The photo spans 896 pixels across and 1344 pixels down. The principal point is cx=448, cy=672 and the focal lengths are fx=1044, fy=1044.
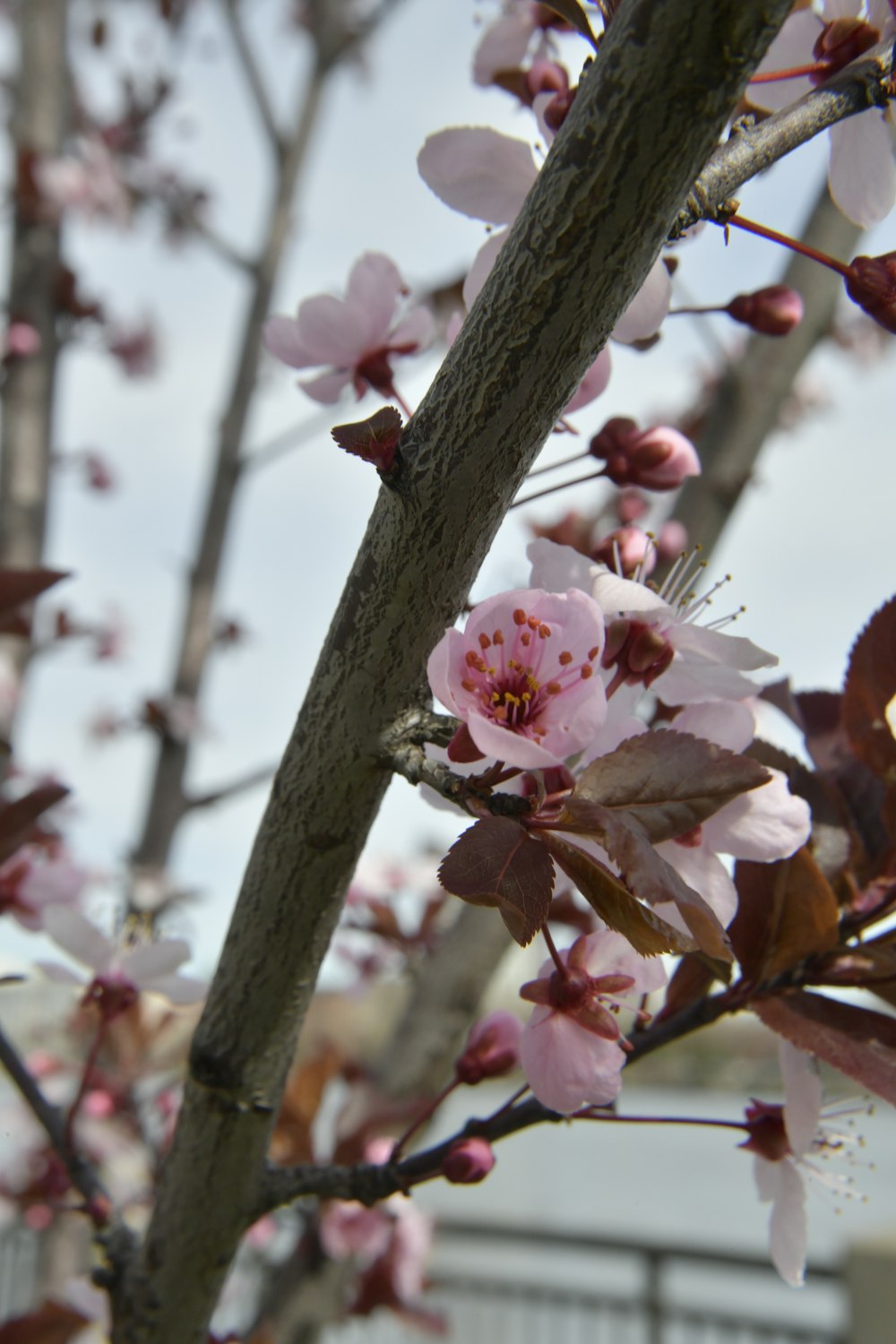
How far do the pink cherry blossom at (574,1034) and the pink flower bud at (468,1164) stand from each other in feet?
0.41

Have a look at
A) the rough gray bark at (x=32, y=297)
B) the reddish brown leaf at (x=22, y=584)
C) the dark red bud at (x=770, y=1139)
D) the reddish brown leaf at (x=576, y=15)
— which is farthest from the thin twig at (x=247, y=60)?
the dark red bud at (x=770, y=1139)

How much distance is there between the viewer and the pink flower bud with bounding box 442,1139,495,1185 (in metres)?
0.55

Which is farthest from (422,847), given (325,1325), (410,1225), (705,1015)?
(705,1015)

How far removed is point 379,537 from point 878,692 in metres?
0.32

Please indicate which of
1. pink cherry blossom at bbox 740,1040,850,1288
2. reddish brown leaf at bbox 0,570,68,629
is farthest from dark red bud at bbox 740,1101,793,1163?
reddish brown leaf at bbox 0,570,68,629

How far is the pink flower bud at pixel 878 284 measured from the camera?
47 centimetres

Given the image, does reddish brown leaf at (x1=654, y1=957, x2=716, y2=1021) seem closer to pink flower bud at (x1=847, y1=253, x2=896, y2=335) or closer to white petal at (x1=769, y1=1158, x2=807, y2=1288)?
white petal at (x1=769, y1=1158, x2=807, y2=1288)

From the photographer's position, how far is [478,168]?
1.67ft

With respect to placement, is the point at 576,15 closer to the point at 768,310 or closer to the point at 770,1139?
the point at 768,310

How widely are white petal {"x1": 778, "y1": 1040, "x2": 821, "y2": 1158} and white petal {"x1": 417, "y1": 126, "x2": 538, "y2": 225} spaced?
437mm

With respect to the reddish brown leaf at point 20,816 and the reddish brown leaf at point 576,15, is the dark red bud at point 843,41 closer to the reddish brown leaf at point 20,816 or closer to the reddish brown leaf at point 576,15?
the reddish brown leaf at point 576,15

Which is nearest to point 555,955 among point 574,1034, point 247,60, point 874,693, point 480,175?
point 574,1034

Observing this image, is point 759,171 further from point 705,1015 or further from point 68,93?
point 68,93

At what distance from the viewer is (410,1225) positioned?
69.8 inches
